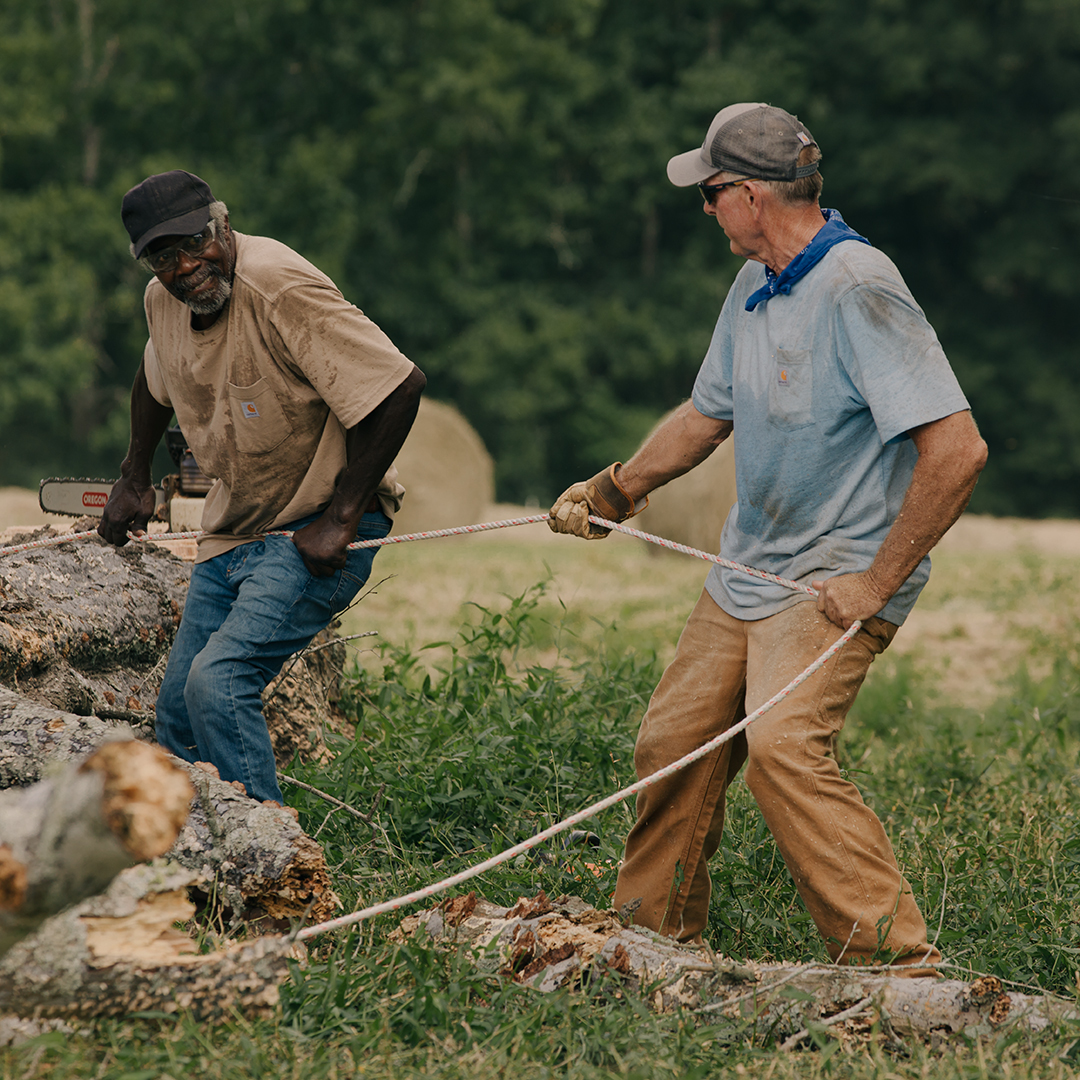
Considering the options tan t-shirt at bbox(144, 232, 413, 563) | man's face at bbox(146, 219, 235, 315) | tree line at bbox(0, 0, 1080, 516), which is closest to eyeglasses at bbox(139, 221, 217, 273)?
man's face at bbox(146, 219, 235, 315)

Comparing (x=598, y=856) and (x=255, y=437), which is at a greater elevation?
(x=255, y=437)

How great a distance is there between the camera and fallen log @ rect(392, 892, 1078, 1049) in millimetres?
2660

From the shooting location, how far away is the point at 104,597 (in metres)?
4.11

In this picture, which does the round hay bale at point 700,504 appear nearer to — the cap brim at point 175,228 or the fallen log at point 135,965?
the cap brim at point 175,228

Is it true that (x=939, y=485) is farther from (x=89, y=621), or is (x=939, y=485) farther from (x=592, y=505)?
Answer: (x=89, y=621)

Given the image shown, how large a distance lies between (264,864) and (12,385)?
18.7 metres

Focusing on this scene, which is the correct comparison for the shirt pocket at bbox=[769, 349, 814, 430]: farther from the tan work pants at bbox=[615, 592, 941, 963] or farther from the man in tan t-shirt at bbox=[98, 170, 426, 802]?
the man in tan t-shirt at bbox=[98, 170, 426, 802]

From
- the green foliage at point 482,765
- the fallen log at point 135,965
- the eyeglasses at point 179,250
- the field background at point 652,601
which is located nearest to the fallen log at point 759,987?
the green foliage at point 482,765

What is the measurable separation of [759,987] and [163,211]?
7.88 feet

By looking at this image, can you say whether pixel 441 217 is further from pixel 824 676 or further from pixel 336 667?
pixel 824 676

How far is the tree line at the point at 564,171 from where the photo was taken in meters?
22.0

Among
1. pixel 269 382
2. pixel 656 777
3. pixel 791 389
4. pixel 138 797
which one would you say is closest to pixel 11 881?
pixel 138 797

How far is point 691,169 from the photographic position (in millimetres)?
3174

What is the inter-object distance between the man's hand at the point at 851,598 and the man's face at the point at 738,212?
32.5 inches
